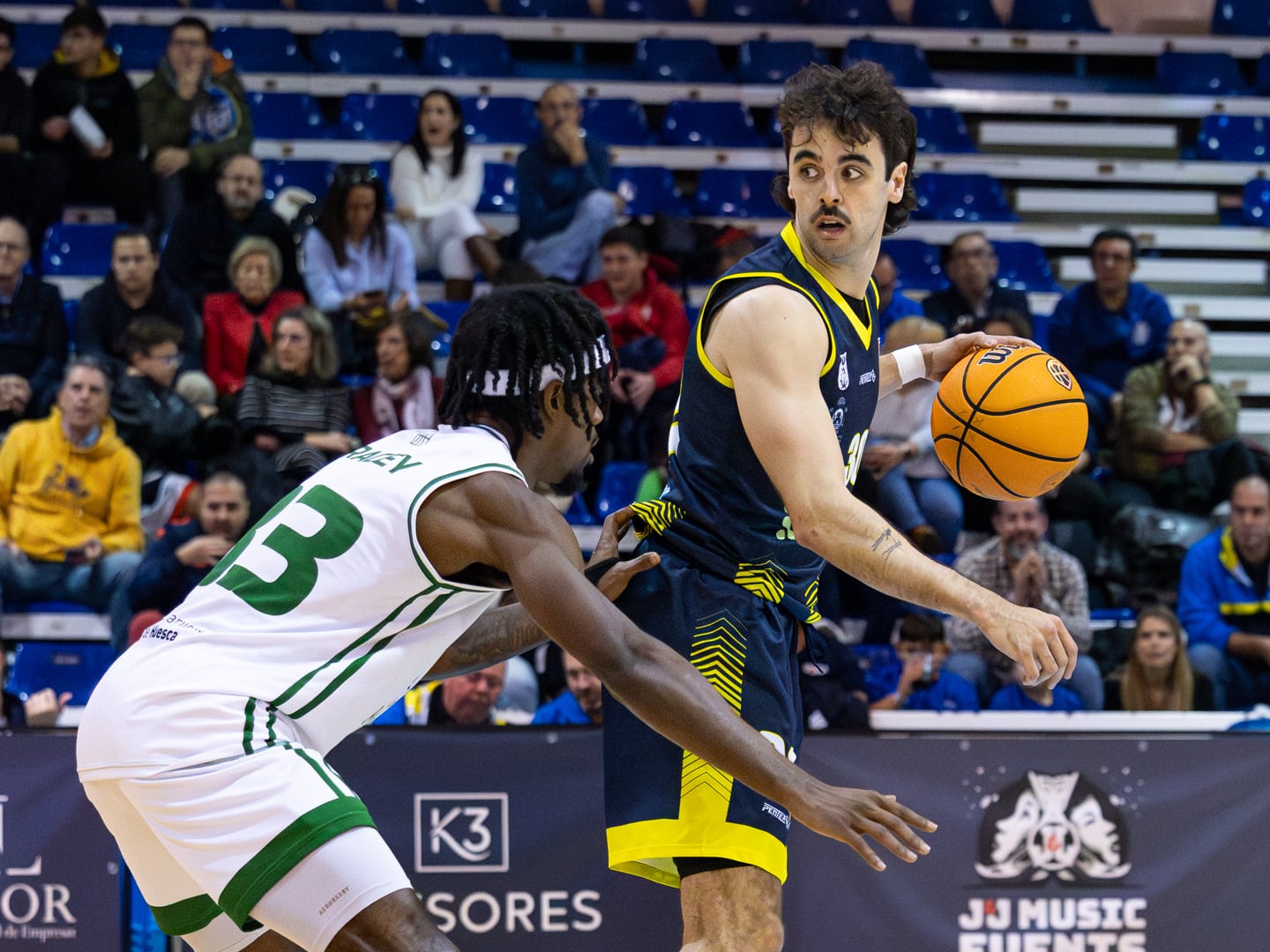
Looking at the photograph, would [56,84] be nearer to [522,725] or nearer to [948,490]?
[948,490]

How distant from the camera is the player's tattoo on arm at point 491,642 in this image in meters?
3.41

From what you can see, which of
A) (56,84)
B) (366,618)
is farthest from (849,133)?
(56,84)

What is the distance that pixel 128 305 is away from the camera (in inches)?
314

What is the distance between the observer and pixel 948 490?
298 inches

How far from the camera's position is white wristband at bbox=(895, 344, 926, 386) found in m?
3.99

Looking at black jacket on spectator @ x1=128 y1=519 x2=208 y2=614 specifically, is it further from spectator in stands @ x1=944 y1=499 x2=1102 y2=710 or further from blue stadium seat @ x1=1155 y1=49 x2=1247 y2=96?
blue stadium seat @ x1=1155 y1=49 x2=1247 y2=96

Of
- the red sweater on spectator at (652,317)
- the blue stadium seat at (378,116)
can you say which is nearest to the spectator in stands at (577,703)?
the red sweater on spectator at (652,317)

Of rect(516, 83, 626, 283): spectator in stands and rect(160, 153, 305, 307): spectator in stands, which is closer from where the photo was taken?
rect(160, 153, 305, 307): spectator in stands

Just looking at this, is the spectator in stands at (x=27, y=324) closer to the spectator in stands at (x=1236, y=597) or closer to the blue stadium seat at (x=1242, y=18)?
the spectator in stands at (x=1236, y=597)

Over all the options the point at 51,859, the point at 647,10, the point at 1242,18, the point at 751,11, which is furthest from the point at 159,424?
the point at 1242,18

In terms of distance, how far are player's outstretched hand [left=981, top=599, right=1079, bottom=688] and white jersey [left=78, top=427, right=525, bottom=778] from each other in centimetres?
92

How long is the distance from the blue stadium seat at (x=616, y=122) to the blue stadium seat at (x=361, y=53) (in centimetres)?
141

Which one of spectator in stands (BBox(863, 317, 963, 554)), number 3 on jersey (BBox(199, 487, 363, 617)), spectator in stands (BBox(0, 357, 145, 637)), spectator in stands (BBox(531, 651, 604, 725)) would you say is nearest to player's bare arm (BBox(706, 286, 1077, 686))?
number 3 on jersey (BBox(199, 487, 363, 617))

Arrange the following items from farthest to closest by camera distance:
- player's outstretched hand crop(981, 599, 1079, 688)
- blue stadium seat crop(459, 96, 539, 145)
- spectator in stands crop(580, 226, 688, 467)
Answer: blue stadium seat crop(459, 96, 539, 145) < spectator in stands crop(580, 226, 688, 467) < player's outstretched hand crop(981, 599, 1079, 688)
